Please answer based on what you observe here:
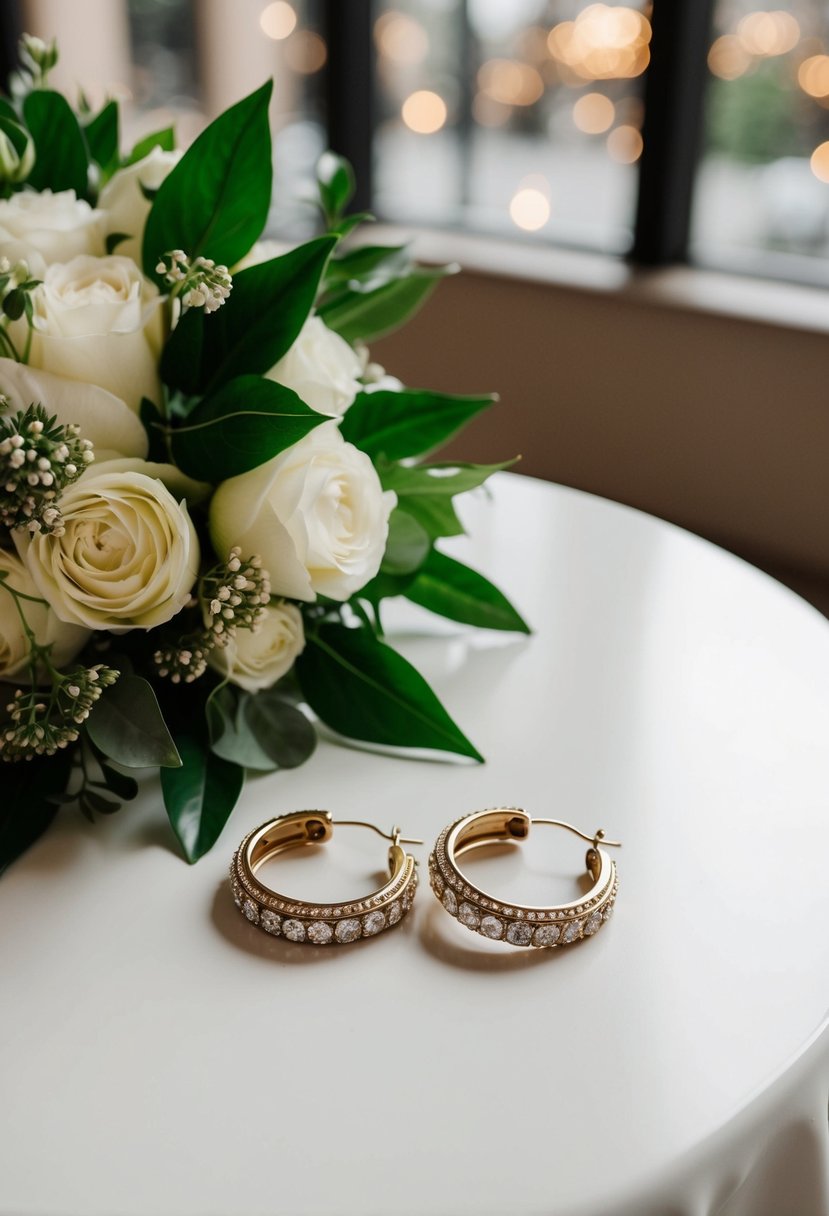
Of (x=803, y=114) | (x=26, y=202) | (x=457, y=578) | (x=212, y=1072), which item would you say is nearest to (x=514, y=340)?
(x=803, y=114)

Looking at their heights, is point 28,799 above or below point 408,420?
below

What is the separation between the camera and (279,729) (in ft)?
2.75

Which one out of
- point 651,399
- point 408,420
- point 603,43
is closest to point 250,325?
point 408,420

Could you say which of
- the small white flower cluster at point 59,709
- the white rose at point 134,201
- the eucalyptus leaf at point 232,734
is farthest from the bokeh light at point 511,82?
the small white flower cluster at point 59,709

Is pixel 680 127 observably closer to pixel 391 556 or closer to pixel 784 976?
pixel 391 556

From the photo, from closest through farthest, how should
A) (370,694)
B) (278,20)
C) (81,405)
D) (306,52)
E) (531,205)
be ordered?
(81,405), (370,694), (531,205), (306,52), (278,20)

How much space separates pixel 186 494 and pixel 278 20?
235 centimetres

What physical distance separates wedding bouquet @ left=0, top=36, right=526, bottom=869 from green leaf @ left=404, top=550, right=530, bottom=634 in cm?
8

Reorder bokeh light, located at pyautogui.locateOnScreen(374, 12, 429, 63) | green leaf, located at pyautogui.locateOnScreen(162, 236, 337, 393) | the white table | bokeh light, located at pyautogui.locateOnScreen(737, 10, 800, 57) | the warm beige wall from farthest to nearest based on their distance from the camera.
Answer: bokeh light, located at pyautogui.locateOnScreen(374, 12, 429, 63), bokeh light, located at pyautogui.locateOnScreen(737, 10, 800, 57), the warm beige wall, green leaf, located at pyautogui.locateOnScreen(162, 236, 337, 393), the white table

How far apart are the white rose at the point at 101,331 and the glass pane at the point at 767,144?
4.97ft

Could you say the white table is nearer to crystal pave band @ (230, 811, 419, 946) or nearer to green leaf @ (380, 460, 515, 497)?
crystal pave band @ (230, 811, 419, 946)

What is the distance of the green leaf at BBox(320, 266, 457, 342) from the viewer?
1.00m

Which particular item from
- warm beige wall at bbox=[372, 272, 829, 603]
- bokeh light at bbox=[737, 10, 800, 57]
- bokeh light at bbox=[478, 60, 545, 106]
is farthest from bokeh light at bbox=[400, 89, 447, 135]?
bokeh light at bbox=[737, 10, 800, 57]

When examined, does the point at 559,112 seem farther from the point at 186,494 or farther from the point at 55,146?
the point at 186,494
